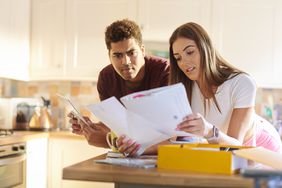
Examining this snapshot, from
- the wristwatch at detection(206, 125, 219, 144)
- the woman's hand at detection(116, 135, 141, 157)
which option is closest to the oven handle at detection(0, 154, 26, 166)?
the woman's hand at detection(116, 135, 141, 157)

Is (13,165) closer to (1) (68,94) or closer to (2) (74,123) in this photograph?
(1) (68,94)

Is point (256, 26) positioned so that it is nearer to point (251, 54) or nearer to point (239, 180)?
point (251, 54)

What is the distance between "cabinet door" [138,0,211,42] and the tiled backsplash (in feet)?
2.58

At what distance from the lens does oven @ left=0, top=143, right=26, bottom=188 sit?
113 inches

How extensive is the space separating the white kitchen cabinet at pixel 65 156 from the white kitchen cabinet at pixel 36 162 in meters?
0.05

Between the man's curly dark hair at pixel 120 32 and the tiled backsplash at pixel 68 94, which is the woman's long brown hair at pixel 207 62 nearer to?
the man's curly dark hair at pixel 120 32

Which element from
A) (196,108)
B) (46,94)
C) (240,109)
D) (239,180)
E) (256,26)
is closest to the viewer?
(239,180)

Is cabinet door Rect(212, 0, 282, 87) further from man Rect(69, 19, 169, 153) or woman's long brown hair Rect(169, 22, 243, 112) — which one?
woman's long brown hair Rect(169, 22, 243, 112)

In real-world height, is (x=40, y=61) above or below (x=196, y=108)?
above

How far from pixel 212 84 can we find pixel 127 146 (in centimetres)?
57

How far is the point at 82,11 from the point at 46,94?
2.99ft

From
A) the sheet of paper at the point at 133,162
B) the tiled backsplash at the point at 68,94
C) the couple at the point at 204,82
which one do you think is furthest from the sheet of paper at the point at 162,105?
the tiled backsplash at the point at 68,94

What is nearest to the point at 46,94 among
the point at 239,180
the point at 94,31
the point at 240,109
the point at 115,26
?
the point at 94,31

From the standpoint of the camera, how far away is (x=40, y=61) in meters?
3.75
